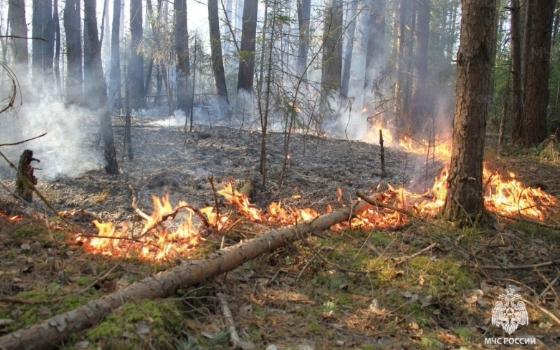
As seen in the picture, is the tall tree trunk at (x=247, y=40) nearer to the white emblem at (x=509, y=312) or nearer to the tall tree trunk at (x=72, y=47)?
the tall tree trunk at (x=72, y=47)

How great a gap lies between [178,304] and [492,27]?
14.9 feet

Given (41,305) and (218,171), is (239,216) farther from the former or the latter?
(218,171)

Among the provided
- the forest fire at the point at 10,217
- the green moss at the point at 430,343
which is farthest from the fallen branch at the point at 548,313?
the forest fire at the point at 10,217

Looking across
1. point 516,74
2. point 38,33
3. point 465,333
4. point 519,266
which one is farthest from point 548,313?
point 38,33

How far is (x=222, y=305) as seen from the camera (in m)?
3.56

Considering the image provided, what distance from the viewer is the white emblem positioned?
3.69 metres

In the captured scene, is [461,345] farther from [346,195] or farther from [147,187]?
[147,187]

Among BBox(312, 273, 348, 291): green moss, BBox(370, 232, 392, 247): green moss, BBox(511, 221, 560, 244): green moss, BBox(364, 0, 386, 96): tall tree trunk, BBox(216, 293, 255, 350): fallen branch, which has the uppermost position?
BBox(364, 0, 386, 96): tall tree trunk

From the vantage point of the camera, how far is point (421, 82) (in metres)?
14.8

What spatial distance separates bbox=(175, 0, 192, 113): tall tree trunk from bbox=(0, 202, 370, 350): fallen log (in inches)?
479

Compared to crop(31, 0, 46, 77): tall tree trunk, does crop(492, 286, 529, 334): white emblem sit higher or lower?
lower

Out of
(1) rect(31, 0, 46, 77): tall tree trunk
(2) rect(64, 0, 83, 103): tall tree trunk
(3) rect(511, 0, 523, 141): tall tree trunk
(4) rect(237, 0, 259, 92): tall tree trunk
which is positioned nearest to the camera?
(3) rect(511, 0, 523, 141): tall tree trunk

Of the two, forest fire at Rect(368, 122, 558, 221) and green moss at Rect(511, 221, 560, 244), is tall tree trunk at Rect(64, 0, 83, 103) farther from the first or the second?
green moss at Rect(511, 221, 560, 244)

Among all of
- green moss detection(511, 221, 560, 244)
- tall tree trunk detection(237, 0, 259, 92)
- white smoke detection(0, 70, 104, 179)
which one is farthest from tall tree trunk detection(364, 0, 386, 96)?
green moss detection(511, 221, 560, 244)
